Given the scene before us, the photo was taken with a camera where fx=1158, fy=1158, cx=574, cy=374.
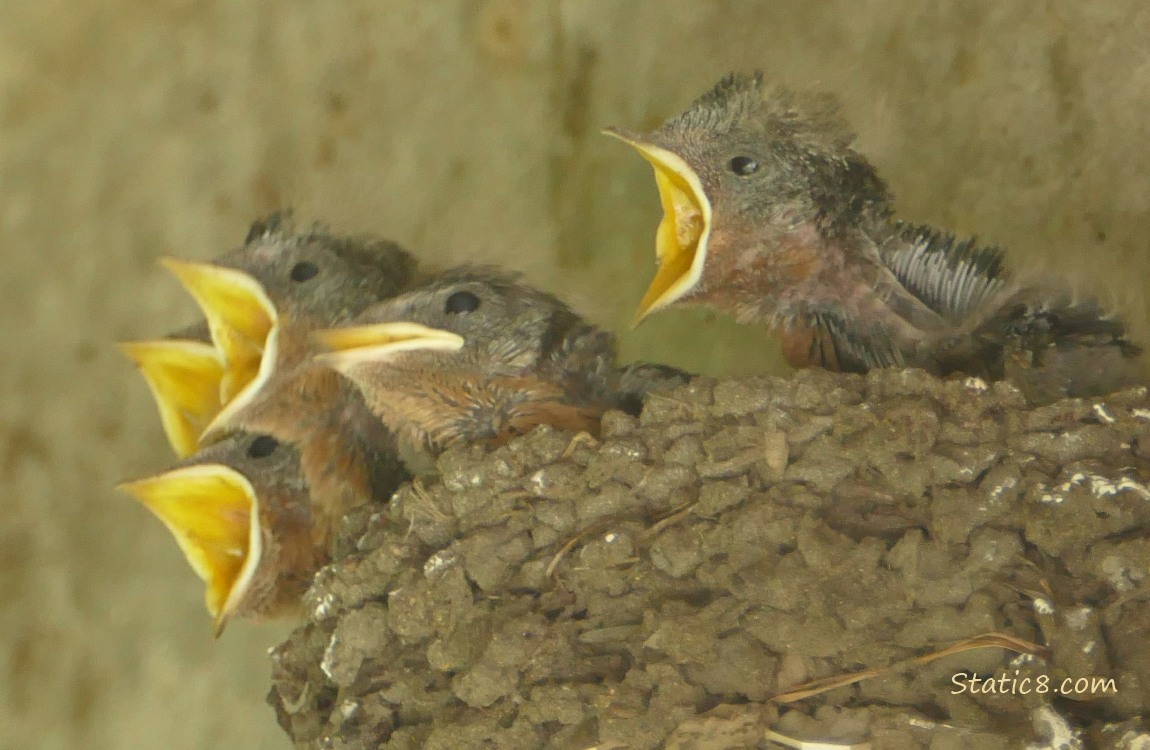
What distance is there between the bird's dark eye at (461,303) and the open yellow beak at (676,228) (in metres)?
0.22

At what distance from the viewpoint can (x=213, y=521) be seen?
1495 mm

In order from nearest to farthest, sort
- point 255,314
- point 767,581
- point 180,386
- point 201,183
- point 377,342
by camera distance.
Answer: point 767,581
point 377,342
point 255,314
point 180,386
point 201,183

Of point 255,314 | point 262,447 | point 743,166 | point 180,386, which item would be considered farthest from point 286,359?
point 743,166

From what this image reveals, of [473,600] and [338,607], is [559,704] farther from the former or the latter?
[338,607]

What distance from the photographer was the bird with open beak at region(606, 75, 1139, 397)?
1.39m

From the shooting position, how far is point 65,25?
6.33 ft

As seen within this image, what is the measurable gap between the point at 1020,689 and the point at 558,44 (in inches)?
54.0

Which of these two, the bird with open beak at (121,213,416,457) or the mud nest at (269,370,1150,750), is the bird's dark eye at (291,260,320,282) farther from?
the mud nest at (269,370,1150,750)

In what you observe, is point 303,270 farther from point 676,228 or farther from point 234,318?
point 676,228

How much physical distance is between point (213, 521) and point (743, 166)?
2.66 ft

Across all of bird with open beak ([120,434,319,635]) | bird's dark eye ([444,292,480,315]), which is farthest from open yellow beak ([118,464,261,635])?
bird's dark eye ([444,292,480,315])

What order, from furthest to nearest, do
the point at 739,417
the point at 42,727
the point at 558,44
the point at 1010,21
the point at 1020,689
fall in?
the point at 558,44
the point at 42,727
the point at 1010,21
the point at 739,417
the point at 1020,689

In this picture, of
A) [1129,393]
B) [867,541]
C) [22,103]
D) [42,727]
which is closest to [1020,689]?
[867,541]

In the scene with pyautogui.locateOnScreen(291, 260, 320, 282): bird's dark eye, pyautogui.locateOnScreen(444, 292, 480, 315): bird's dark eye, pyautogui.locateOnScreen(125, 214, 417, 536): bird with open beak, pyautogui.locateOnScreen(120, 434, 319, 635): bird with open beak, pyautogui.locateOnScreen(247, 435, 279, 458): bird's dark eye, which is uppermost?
pyautogui.locateOnScreen(444, 292, 480, 315): bird's dark eye
